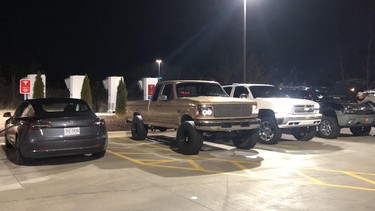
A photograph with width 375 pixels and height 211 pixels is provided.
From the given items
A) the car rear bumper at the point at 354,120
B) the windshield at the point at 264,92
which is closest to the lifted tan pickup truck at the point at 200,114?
the windshield at the point at 264,92

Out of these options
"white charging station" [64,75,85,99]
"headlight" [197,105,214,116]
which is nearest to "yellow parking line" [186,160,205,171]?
Result: "headlight" [197,105,214,116]

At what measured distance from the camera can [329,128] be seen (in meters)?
14.2

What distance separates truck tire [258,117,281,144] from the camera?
40.3 ft

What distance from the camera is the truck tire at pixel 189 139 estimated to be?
10.1m

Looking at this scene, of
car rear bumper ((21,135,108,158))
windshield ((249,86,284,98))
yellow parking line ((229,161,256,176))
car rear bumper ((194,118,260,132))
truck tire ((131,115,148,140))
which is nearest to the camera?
yellow parking line ((229,161,256,176))

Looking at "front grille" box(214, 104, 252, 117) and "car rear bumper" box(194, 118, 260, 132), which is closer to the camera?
"car rear bumper" box(194, 118, 260, 132)

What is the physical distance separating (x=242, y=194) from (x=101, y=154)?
431 cm

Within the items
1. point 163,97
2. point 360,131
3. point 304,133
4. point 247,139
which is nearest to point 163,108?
point 163,97

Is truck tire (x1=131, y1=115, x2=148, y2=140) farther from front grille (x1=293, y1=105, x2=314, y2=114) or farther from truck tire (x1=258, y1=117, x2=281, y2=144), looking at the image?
front grille (x1=293, y1=105, x2=314, y2=114)

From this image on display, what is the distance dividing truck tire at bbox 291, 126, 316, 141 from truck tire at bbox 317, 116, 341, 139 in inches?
40.0

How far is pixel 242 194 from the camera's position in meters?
6.63

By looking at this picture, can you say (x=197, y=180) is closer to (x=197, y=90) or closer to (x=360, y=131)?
(x=197, y=90)

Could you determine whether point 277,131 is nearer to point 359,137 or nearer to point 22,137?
point 359,137

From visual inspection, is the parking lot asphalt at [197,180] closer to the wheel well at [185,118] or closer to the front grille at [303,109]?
the wheel well at [185,118]
